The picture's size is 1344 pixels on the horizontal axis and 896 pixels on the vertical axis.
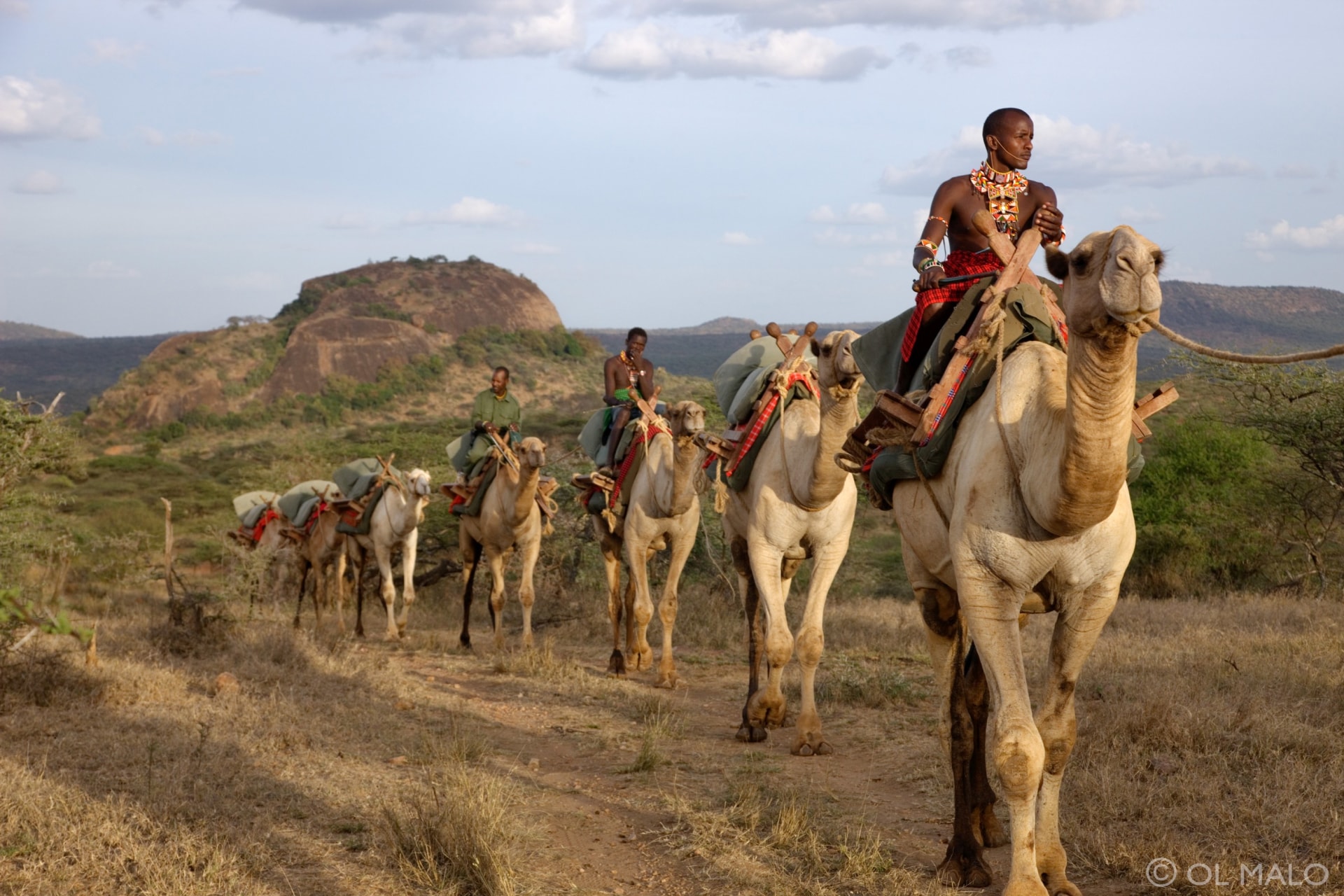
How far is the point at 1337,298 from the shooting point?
56750 mm

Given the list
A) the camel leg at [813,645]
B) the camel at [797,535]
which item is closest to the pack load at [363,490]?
the camel at [797,535]

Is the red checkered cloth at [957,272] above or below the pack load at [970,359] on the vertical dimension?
above

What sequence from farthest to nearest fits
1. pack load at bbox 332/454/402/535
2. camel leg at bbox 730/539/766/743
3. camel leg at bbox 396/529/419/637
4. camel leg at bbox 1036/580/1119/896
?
1. pack load at bbox 332/454/402/535
2. camel leg at bbox 396/529/419/637
3. camel leg at bbox 730/539/766/743
4. camel leg at bbox 1036/580/1119/896

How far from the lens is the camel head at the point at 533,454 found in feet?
43.0

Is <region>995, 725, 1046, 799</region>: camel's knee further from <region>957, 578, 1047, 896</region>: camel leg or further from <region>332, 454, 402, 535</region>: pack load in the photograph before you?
<region>332, 454, 402, 535</region>: pack load

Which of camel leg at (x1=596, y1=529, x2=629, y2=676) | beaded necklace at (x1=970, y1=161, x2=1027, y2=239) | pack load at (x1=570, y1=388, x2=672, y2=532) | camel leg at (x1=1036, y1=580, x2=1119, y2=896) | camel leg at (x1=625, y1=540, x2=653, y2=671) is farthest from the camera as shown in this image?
camel leg at (x1=596, y1=529, x2=629, y2=676)

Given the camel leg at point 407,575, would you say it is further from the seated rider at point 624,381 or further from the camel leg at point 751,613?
the camel leg at point 751,613

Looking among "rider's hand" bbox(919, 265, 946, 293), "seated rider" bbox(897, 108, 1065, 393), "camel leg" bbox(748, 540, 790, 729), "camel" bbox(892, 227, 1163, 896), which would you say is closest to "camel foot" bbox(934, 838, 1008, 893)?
"camel" bbox(892, 227, 1163, 896)

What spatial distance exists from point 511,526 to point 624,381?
2166mm

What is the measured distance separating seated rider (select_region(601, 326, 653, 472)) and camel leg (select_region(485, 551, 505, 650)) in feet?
7.00

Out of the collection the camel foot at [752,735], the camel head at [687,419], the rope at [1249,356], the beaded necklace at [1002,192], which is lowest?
the camel foot at [752,735]

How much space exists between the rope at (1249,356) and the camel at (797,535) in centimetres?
391

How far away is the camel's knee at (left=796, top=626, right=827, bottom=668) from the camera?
812cm

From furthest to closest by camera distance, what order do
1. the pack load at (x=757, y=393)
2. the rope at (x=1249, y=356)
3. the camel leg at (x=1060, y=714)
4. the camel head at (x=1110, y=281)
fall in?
the pack load at (x=757, y=393) < the camel leg at (x=1060, y=714) < the camel head at (x=1110, y=281) < the rope at (x=1249, y=356)
